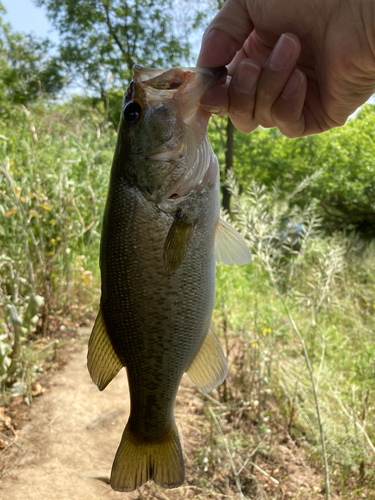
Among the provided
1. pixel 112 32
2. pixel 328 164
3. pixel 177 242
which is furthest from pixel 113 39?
pixel 177 242

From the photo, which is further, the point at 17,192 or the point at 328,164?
the point at 328,164

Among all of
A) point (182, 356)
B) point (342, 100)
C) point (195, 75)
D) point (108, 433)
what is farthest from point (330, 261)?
point (108, 433)

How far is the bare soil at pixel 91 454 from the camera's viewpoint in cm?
267

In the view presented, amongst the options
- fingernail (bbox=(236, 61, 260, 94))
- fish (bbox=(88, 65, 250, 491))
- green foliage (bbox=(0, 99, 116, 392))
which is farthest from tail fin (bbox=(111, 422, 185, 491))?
green foliage (bbox=(0, 99, 116, 392))

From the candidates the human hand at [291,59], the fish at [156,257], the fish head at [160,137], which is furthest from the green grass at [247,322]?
the fish head at [160,137]

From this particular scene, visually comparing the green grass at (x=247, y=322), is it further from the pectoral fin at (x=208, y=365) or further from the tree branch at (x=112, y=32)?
the tree branch at (x=112, y=32)

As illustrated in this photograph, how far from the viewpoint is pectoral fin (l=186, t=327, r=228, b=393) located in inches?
62.1

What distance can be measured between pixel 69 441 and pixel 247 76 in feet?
10.4

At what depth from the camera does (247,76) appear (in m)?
1.57

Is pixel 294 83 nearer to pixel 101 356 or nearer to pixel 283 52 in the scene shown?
pixel 283 52

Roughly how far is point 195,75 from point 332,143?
50.4ft

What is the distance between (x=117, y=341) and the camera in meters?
1.44

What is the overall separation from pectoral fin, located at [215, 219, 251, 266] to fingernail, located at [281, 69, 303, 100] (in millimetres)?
619

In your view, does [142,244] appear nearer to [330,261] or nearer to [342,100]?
[342,100]
